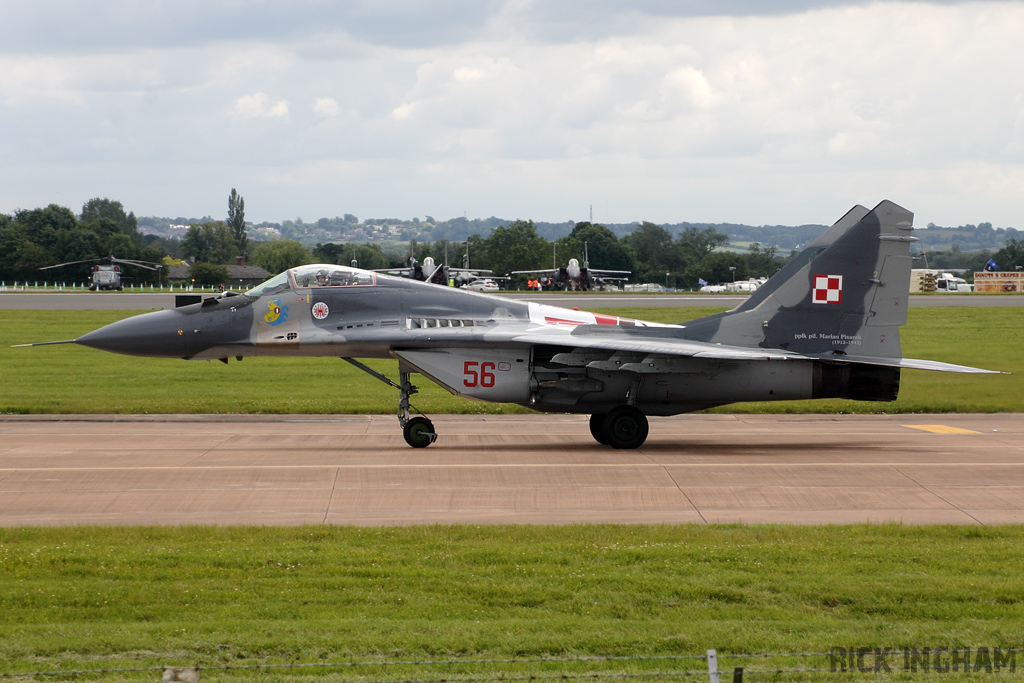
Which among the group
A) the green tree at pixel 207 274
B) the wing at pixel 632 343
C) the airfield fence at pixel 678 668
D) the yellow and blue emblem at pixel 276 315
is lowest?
the airfield fence at pixel 678 668

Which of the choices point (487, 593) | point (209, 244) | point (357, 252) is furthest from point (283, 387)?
point (209, 244)

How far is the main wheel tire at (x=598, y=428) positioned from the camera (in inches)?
719

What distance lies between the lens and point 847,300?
18.7 metres

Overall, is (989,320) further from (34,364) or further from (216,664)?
(216,664)

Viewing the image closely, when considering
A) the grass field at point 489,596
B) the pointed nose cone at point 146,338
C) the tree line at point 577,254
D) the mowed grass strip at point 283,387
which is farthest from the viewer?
the tree line at point 577,254

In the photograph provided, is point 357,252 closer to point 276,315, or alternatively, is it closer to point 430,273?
point 430,273

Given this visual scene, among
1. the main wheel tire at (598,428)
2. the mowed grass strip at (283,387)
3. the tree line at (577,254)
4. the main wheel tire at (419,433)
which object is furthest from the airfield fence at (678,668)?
the tree line at (577,254)

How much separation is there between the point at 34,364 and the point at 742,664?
99.5 ft

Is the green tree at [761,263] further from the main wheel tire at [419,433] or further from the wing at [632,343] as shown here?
the main wheel tire at [419,433]

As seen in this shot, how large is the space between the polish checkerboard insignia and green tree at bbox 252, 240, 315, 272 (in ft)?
226

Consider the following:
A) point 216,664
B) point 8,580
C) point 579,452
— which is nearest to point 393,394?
point 579,452

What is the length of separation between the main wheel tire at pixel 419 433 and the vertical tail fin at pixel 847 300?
5.21 meters

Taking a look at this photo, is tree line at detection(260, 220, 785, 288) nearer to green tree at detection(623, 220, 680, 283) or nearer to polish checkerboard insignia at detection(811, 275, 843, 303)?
green tree at detection(623, 220, 680, 283)

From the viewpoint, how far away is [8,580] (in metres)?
9.05
